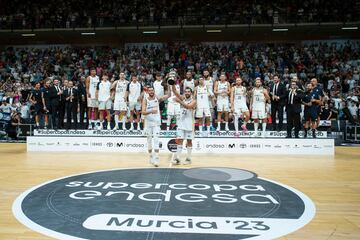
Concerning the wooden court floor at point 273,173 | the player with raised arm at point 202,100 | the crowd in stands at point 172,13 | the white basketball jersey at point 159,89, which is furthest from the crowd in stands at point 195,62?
the wooden court floor at point 273,173

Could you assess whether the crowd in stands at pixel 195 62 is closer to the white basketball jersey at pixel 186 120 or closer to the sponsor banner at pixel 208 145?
the sponsor banner at pixel 208 145

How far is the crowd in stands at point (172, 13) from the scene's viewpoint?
73.8ft

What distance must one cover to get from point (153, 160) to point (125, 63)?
14.7 meters

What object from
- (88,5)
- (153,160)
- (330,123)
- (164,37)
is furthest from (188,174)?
(88,5)

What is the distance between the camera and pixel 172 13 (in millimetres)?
24234

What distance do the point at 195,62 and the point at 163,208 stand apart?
58.9 ft

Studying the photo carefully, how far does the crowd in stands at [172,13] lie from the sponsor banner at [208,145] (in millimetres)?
13885

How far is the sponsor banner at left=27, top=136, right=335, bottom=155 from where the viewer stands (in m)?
11.0

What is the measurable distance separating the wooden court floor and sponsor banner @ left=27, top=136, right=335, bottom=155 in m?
0.61

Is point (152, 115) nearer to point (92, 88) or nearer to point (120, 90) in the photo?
point (120, 90)

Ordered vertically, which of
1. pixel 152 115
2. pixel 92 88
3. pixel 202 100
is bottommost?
pixel 152 115

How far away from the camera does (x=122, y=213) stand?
15.7ft

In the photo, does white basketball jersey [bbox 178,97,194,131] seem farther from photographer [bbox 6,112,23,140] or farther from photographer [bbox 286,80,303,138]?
photographer [bbox 6,112,23,140]

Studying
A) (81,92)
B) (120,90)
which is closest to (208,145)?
(120,90)
